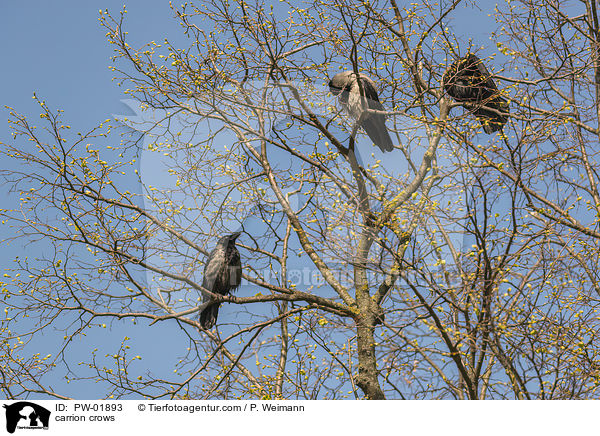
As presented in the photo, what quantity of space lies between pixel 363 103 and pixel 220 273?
8.47ft

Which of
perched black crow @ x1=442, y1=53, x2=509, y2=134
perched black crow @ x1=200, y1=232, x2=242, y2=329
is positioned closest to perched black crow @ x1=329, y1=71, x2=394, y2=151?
perched black crow @ x1=442, y1=53, x2=509, y2=134

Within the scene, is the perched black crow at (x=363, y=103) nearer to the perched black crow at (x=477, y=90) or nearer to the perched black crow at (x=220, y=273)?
the perched black crow at (x=477, y=90)

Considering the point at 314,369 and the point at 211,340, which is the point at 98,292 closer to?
the point at 211,340

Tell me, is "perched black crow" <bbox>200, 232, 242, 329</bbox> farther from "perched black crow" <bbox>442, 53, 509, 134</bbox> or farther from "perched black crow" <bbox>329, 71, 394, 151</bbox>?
"perched black crow" <bbox>442, 53, 509, 134</bbox>

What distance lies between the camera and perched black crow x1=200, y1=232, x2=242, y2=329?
6.44 m

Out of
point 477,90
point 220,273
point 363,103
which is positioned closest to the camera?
point 220,273

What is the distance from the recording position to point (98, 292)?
5.98m

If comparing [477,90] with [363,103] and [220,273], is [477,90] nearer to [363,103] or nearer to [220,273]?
[363,103]

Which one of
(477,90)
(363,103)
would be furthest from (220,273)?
(477,90)

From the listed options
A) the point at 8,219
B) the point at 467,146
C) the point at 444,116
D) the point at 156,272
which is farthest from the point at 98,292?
the point at 444,116

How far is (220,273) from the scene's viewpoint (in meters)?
6.46

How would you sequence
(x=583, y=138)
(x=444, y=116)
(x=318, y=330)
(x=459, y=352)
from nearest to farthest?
(x=459, y=352), (x=583, y=138), (x=318, y=330), (x=444, y=116)

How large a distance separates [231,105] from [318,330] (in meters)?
2.71

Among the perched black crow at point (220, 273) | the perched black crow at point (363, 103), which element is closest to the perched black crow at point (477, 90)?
the perched black crow at point (363, 103)
